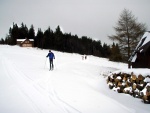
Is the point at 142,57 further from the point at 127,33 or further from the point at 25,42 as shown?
the point at 25,42

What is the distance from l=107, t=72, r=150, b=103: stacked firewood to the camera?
1163cm

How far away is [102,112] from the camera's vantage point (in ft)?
30.0

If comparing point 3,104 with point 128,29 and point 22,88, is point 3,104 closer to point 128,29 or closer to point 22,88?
point 22,88

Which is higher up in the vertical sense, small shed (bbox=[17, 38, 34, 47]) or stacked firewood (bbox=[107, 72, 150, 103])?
small shed (bbox=[17, 38, 34, 47])

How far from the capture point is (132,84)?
44.1 ft

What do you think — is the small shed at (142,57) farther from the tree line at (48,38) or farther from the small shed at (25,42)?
the small shed at (25,42)

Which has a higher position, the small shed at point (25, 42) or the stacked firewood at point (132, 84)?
the small shed at point (25, 42)

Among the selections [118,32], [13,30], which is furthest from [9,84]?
[13,30]

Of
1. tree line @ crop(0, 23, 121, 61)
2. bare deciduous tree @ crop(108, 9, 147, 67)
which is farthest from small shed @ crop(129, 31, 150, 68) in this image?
tree line @ crop(0, 23, 121, 61)

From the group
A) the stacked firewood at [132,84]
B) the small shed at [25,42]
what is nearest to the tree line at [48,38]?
the small shed at [25,42]

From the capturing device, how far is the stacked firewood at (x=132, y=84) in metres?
11.6

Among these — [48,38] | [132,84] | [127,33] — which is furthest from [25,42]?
[132,84]

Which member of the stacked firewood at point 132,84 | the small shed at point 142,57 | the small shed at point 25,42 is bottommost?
the stacked firewood at point 132,84

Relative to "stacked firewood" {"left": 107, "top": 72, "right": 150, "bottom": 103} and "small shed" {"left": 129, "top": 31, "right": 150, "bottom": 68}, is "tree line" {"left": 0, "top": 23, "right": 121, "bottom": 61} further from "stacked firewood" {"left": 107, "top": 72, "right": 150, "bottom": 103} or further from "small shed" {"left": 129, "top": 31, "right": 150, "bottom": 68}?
"stacked firewood" {"left": 107, "top": 72, "right": 150, "bottom": 103}
